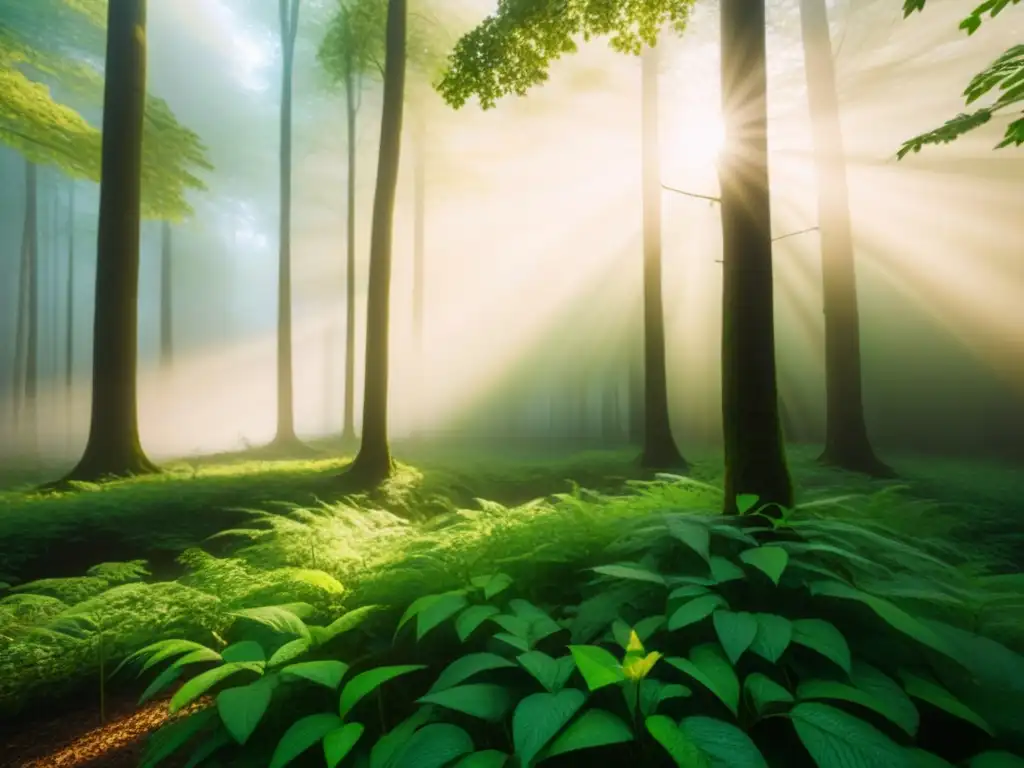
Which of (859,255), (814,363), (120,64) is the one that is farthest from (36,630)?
(859,255)

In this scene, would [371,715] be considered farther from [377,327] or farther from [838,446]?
[838,446]

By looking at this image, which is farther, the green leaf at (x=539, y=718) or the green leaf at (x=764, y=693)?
the green leaf at (x=764, y=693)

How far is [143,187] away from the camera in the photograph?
36.1ft

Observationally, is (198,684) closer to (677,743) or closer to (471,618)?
(471,618)

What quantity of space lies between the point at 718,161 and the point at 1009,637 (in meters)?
3.15

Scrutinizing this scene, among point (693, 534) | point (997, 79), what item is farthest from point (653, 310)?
point (693, 534)

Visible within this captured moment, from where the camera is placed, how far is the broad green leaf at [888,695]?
1564 millimetres

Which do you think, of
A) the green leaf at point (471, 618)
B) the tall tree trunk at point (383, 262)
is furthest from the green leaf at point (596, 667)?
the tall tree trunk at point (383, 262)

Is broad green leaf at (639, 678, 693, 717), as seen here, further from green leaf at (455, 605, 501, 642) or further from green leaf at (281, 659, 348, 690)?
green leaf at (281, 659, 348, 690)

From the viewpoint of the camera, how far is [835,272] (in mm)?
10711

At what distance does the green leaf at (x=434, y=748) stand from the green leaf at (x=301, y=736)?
29cm

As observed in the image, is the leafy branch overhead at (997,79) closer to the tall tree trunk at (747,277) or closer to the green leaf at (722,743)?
the tall tree trunk at (747,277)

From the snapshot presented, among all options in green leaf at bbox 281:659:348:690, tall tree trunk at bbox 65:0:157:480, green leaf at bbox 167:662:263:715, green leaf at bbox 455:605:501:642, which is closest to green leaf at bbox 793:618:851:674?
green leaf at bbox 455:605:501:642

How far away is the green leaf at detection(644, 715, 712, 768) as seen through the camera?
1.40 meters
